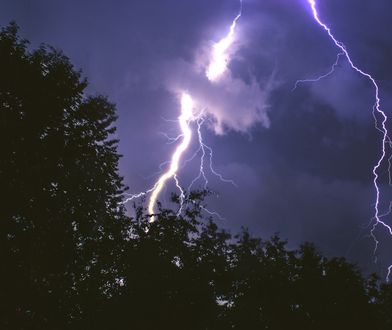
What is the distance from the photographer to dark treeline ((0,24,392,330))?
12.8 metres

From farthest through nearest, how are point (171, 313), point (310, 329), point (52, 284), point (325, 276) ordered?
point (325, 276) < point (310, 329) < point (52, 284) < point (171, 313)

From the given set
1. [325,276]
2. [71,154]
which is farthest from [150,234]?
[325,276]

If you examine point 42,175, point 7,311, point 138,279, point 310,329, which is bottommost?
point 7,311

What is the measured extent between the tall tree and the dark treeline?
42 mm

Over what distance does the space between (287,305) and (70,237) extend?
1273cm

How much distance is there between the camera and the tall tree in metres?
13.4

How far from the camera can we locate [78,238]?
15.5 metres

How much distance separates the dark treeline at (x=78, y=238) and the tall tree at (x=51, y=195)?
0.04 m

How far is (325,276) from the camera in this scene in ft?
70.8

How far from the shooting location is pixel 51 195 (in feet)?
49.5

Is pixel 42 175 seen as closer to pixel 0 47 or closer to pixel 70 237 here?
pixel 70 237

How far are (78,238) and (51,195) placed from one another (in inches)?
90.6

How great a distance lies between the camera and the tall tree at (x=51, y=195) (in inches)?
527

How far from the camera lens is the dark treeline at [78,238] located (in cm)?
1284
